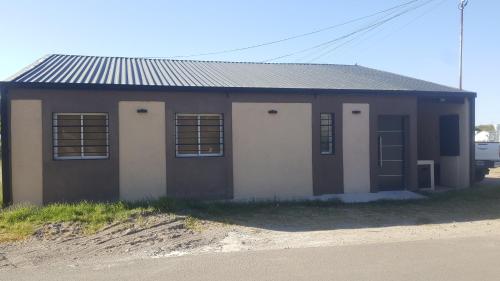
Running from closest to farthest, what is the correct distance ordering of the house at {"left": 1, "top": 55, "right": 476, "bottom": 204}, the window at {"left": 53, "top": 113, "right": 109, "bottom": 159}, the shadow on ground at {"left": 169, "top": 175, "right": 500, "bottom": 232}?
the shadow on ground at {"left": 169, "top": 175, "right": 500, "bottom": 232} < the house at {"left": 1, "top": 55, "right": 476, "bottom": 204} < the window at {"left": 53, "top": 113, "right": 109, "bottom": 159}

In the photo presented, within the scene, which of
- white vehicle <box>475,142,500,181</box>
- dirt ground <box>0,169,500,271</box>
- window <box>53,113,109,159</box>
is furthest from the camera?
white vehicle <box>475,142,500,181</box>

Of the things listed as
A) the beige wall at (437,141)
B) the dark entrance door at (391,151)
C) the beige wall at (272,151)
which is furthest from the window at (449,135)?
the beige wall at (272,151)

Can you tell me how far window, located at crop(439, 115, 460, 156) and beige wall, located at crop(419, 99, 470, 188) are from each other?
0.13 metres

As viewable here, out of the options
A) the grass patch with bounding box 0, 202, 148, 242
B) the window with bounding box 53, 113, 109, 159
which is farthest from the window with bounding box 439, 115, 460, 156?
the window with bounding box 53, 113, 109, 159

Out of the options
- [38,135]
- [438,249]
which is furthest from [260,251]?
[38,135]

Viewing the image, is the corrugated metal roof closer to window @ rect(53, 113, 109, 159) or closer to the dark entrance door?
window @ rect(53, 113, 109, 159)

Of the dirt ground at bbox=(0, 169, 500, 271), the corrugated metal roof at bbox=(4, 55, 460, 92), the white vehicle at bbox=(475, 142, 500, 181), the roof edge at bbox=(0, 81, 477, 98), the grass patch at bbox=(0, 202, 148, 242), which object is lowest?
the dirt ground at bbox=(0, 169, 500, 271)

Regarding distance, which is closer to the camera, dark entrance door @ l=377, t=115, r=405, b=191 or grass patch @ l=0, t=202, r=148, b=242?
grass patch @ l=0, t=202, r=148, b=242

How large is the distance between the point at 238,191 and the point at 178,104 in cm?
284

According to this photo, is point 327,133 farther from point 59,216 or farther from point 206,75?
point 59,216

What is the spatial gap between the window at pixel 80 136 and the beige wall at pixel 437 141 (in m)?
10.6

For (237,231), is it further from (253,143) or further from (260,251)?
(253,143)

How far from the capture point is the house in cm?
1170

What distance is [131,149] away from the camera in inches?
483
